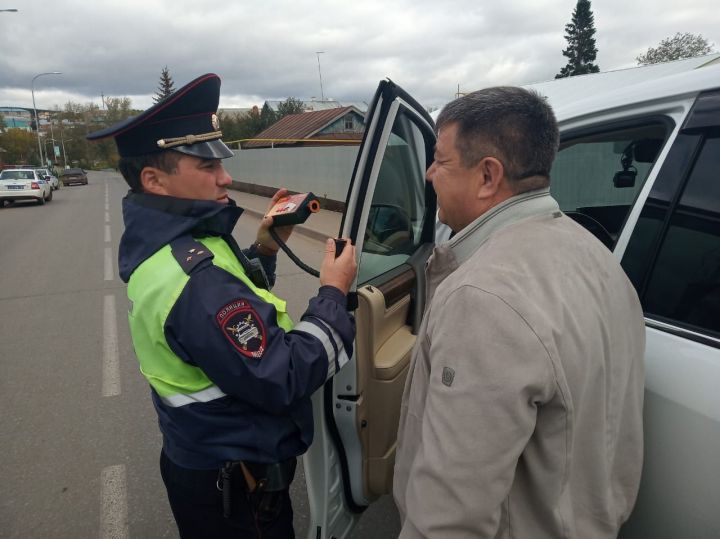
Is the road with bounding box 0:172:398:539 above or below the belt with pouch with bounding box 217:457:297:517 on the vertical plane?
below

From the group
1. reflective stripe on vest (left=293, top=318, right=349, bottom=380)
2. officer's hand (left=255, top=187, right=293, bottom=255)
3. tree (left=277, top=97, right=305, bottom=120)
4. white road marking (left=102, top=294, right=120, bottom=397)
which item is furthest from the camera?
tree (left=277, top=97, right=305, bottom=120)

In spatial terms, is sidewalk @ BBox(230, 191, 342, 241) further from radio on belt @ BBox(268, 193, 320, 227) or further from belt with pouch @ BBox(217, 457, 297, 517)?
belt with pouch @ BBox(217, 457, 297, 517)

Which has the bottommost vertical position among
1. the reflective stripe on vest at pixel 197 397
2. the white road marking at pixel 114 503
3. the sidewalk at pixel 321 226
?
the white road marking at pixel 114 503

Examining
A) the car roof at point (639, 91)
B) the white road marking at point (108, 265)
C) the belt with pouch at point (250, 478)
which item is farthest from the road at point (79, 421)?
the car roof at point (639, 91)

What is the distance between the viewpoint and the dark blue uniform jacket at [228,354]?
1.29 meters

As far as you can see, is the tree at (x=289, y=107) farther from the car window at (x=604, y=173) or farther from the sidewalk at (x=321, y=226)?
the car window at (x=604, y=173)

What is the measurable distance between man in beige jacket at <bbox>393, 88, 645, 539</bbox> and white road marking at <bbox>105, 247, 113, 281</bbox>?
24.6 feet

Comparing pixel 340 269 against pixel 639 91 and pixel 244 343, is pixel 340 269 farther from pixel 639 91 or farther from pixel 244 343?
pixel 639 91

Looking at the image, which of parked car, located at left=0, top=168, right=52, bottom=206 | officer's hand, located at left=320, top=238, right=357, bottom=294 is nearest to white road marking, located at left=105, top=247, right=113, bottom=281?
officer's hand, located at left=320, top=238, right=357, bottom=294

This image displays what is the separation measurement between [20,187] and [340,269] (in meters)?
22.8

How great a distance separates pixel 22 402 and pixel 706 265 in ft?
14.1

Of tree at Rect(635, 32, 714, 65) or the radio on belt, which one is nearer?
the radio on belt

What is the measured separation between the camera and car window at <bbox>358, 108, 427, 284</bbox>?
1926 millimetres

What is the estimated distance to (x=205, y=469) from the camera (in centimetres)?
153
